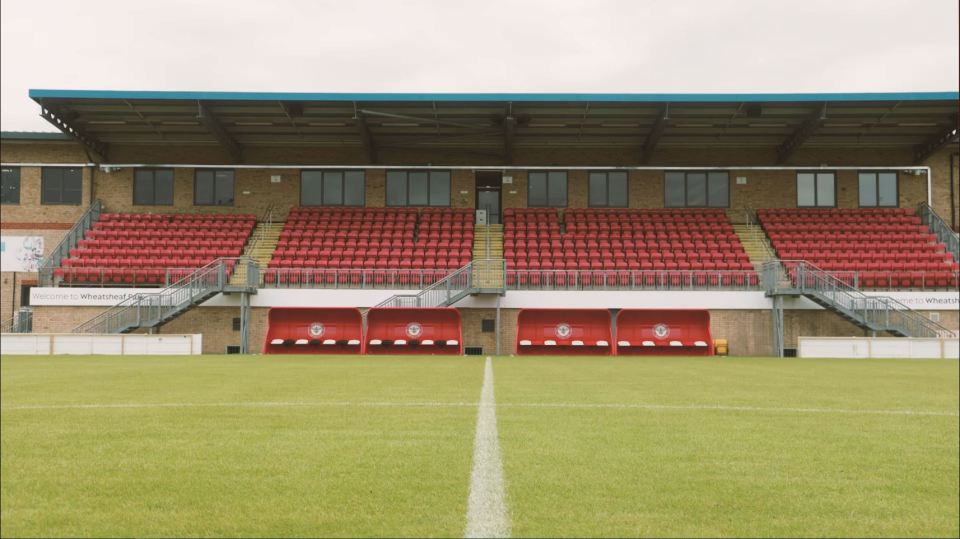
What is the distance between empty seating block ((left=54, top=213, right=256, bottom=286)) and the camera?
31359 mm

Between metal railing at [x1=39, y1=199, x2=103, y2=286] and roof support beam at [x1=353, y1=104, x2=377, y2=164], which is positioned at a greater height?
roof support beam at [x1=353, y1=104, x2=377, y2=164]

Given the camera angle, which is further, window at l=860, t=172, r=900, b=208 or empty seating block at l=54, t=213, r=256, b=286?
window at l=860, t=172, r=900, b=208

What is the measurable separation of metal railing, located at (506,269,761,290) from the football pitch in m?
18.6

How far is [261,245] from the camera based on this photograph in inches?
1390

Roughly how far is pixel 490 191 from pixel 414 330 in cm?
1302

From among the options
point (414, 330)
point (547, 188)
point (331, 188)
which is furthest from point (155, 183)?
point (547, 188)

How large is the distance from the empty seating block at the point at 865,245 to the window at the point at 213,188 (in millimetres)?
24700

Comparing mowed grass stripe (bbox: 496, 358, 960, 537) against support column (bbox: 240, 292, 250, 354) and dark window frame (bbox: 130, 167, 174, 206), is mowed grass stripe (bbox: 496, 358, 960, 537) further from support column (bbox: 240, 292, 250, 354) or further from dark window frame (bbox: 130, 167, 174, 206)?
dark window frame (bbox: 130, 167, 174, 206)

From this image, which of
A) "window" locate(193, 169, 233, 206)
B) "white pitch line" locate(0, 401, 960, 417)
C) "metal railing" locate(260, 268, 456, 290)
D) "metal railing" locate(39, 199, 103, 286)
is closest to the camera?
"white pitch line" locate(0, 401, 960, 417)

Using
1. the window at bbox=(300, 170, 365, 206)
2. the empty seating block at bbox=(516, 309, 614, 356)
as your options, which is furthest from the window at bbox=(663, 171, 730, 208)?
the window at bbox=(300, 170, 365, 206)

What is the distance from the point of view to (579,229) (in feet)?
119

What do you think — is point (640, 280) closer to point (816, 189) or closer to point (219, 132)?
point (816, 189)

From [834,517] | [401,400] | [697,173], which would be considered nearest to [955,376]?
[401,400]

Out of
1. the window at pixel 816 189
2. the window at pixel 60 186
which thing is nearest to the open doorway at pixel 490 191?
the window at pixel 816 189
